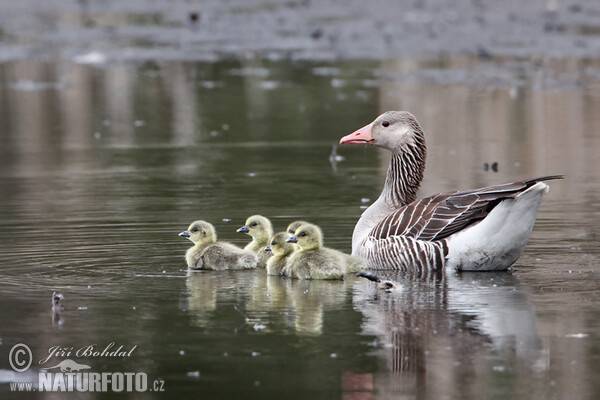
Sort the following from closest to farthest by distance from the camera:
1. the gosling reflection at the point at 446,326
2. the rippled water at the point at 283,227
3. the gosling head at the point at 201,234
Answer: the gosling reflection at the point at 446,326
the rippled water at the point at 283,227
the gosling head at the point at 201,234

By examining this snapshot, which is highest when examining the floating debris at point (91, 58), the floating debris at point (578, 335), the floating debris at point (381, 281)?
the floating debris at point (91, 58)

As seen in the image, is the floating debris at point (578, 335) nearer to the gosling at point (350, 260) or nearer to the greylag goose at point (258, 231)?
the gosling at point (350, 260)

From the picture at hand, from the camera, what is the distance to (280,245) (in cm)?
986

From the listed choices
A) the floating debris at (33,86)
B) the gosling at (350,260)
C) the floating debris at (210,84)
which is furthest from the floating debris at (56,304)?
the floating debris at (33,86)

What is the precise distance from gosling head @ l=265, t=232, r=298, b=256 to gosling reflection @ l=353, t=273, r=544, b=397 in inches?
31.2

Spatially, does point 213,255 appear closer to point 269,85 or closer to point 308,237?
point 308,237

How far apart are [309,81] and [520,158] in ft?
31.1

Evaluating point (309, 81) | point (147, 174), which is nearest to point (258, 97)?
point (309, 81)

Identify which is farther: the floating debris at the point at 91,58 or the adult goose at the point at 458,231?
the floating debris at the point at 91,58

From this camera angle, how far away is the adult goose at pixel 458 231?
9305mm

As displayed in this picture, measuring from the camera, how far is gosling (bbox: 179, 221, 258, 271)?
996cm

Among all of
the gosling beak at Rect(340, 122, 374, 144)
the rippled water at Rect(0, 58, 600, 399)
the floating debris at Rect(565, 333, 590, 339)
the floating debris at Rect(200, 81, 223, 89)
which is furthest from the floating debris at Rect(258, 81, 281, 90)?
the floating debris at Rect(565, 333, 590, 339)

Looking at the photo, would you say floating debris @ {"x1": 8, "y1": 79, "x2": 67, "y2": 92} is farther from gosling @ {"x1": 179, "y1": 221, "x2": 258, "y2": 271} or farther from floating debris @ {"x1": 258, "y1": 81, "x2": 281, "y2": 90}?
gosling @ {"x1": 179, "y1": 221, "x2": 258, "y2": 271}

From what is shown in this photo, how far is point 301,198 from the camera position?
13.3 m
